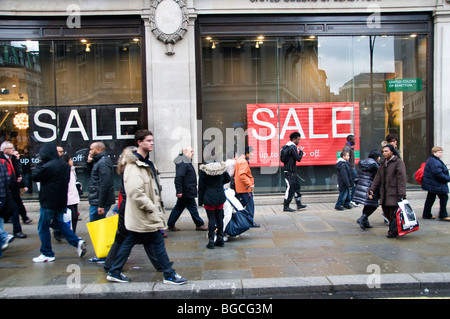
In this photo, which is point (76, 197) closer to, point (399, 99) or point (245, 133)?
point (245, 133)

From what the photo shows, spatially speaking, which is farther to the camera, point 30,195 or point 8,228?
point 30,195

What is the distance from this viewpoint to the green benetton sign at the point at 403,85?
35.6 feet

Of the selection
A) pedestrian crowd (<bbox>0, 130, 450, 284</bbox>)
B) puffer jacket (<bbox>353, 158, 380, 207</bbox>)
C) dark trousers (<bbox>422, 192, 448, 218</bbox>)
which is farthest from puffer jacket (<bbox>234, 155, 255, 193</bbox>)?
dark trousers (<bbox>422, 192, 448, 218</bbox>)

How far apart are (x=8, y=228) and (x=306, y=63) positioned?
29.7ft

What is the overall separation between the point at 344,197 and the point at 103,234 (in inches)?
252

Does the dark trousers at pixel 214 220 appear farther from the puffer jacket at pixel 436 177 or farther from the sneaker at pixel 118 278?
the puffer jacket at pixel 436 177

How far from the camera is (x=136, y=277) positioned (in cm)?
516

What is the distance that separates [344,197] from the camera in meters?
9.64

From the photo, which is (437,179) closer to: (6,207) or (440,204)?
(440,204)

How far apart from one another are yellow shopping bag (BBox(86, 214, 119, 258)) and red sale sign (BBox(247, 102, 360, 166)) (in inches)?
230

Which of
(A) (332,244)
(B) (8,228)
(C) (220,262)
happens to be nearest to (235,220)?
(C) (220,262)

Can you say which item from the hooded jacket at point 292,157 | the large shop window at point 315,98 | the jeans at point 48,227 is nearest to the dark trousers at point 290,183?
the hooded jacket at point 292,157

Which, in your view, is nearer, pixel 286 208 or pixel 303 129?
pixel 286 208

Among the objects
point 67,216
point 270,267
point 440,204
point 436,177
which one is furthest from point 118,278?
point 440,204
